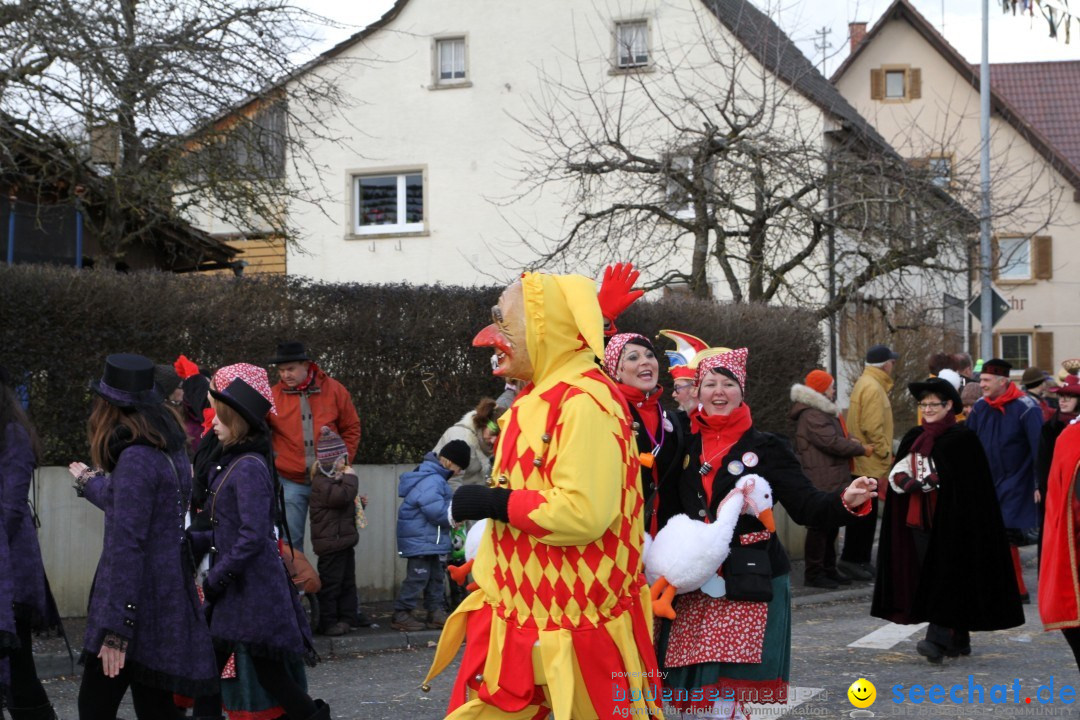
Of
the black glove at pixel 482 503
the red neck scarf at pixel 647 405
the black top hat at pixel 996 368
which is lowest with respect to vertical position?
the black glove at pixel 482 503

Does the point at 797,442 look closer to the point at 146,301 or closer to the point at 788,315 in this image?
the point at 788,315

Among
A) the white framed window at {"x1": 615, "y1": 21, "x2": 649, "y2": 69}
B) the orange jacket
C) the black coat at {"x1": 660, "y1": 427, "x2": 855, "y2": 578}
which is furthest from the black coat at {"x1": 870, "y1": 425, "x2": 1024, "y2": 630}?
the white framed window at {"x1": 615, "y1": 21, "x2": 649, "y2": 69}

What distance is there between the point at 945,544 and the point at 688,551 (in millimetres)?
3728

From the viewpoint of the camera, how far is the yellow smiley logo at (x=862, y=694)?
24.6 ft

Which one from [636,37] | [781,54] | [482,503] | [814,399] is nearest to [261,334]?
[814,399]

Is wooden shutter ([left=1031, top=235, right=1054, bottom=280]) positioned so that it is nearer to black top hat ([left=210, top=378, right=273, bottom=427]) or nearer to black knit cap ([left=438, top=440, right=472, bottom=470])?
black knit cap ([left=438, top=440, right=472, bottom=470])

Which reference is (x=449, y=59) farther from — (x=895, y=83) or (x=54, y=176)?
(x=54, y=176)

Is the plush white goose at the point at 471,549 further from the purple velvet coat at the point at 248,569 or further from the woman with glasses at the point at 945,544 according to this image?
the woman with glasses at the point at 945,544

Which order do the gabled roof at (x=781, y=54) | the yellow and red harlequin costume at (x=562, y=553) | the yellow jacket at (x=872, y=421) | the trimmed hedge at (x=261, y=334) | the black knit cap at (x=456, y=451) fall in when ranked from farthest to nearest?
1. the gabled roof at (x=781, y=54)
2. the yellow jacket at (x=872, y=421)
3. the trimmed hedge at (x=261, y=334)
4. the black knit cap at (x=456, y=451)
5. the yellow and red harlequin costume at (x=562, y=553)

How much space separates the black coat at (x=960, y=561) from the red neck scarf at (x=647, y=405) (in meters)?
3.10

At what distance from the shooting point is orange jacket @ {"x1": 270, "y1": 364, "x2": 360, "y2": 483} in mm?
10086

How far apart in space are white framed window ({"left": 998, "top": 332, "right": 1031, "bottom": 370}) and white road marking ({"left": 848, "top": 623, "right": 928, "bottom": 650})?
121ft

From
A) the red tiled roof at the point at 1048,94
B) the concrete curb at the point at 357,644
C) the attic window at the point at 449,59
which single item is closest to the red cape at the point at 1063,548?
the concrete curb at the point at 357,644

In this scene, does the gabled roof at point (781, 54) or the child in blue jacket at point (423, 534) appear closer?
the child in blue jacket at point (423, 534)
